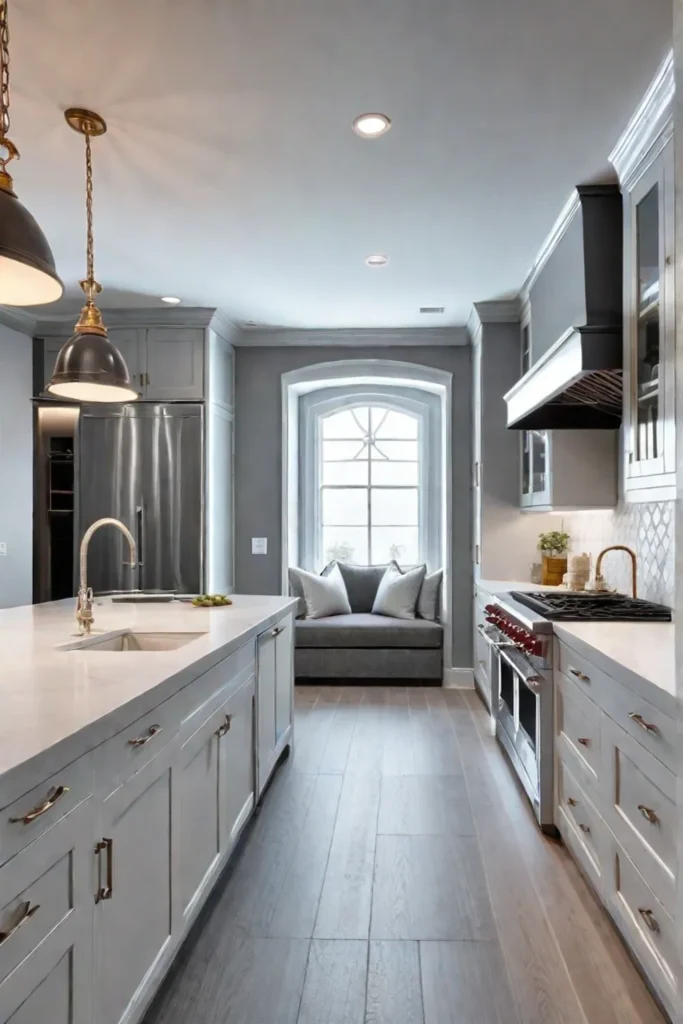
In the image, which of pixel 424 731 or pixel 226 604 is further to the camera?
pixel 424 731

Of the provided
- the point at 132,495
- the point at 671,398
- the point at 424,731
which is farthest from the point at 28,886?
the point at 132,495

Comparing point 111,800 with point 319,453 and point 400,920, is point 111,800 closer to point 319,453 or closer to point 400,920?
point 400,920

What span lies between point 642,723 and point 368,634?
12.5 feet

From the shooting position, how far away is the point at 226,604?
350cm

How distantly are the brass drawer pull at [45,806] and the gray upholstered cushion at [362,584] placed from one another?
5.05 meters

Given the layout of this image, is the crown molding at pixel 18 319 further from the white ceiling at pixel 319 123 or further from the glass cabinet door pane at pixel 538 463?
the glass cabinet door pane at pixel 538 463

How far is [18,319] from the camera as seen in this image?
5.23m

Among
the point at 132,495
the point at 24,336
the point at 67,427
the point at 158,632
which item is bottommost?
the point at 158,632

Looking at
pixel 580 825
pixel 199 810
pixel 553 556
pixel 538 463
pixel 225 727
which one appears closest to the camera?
pixel 199 810

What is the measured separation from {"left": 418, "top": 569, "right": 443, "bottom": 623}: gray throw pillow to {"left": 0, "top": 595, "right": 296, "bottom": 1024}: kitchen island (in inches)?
130

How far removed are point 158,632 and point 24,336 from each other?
3.61 metres

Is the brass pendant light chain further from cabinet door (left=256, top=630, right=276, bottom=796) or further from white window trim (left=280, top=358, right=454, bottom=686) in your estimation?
white window trim (left=280, top=358, right=454, bottom=686)

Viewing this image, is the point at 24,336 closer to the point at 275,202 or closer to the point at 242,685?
the point at 275,202

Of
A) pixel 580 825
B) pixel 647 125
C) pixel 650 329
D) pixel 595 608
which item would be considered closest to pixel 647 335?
pixel 650 329
